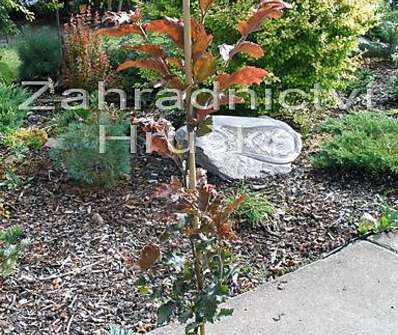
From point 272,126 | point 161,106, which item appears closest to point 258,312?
point 272,126

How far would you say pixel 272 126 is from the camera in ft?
13.2

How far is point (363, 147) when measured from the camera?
373 cm

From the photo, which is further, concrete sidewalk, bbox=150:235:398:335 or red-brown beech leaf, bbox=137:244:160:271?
concrete sidewalk, bbox=150:235:398:335

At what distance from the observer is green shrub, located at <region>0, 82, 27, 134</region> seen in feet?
14.1

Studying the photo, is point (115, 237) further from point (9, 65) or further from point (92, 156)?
point (9, 65)

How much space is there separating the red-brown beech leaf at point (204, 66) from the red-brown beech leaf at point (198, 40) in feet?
0.06

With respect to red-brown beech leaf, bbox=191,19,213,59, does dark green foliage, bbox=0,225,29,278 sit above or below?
below

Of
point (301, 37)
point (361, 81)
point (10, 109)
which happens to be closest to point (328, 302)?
point (301, 37)

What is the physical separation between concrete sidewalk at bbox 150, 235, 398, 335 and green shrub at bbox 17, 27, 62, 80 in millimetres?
3666

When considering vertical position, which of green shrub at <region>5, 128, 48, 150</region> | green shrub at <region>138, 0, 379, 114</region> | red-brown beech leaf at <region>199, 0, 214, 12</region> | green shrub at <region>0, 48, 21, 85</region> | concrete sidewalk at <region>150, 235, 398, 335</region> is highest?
red-brown beech leaf at <region>199, 0, 214, 12</region>

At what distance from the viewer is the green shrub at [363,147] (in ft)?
11.8

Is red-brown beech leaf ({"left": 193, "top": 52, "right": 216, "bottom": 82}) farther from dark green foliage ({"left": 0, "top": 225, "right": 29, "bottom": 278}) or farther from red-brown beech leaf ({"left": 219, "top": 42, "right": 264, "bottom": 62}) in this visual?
dark green foliage ({"left": 0, "top": 225, "right": 29, "bottom": 278})

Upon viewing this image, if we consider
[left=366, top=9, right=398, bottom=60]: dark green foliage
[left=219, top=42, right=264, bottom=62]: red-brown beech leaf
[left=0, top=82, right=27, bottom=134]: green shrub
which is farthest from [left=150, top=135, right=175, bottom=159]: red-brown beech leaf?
[left=366, top=9, right=398, bottom=60]: dark green foliage

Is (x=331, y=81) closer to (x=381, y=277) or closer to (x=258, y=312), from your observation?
(x=381, y=277)
